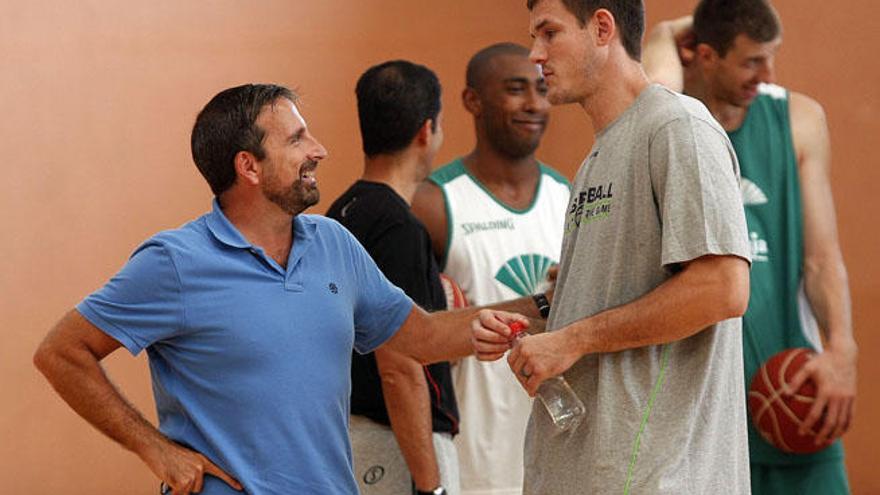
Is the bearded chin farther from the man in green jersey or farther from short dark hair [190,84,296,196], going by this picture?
the man in green jersey

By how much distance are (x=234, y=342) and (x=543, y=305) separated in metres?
0.75

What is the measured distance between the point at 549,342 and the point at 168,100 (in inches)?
139

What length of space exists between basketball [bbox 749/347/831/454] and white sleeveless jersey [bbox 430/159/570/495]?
0.93 m

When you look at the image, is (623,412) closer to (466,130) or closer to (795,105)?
(795,105)

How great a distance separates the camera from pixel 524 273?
429cm

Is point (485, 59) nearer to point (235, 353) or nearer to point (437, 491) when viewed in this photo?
point (437, 491)

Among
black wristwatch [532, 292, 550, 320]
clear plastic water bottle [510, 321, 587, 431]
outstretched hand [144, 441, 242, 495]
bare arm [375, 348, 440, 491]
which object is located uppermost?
black wristwatch [532, 292, 550, 320]

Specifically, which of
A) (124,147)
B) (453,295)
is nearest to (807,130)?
(453,295)

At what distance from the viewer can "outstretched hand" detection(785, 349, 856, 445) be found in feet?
11.1

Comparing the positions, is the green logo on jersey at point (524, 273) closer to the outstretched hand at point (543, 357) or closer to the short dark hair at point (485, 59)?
the short dark hair at point (485, 59)

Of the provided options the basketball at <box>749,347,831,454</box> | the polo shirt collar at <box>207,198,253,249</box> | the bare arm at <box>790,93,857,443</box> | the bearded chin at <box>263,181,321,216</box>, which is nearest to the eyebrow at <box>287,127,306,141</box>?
the bearded chin at <box>263,181,321,216</box>

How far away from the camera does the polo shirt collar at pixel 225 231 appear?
2.77 metres

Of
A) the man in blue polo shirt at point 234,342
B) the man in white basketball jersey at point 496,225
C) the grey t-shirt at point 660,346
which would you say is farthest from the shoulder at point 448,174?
the grey t-shirt at point 660,346

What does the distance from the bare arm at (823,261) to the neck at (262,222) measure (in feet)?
4.68
